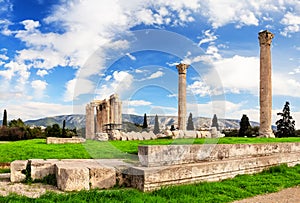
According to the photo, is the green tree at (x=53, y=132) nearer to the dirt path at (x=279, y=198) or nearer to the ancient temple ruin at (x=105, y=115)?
the ancient temple ruin at (x=105, y=115)

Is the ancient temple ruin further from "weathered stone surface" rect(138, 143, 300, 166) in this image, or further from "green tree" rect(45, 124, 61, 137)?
"weathered stone surface" rect(138, 143, 300, 166)

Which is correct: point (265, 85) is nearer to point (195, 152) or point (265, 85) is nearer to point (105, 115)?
point (105, 115)

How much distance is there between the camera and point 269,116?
95.5 ft

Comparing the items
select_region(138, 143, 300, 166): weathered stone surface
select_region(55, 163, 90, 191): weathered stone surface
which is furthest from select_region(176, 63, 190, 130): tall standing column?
select_region(55, 163, 90, 191): weathered stone surface

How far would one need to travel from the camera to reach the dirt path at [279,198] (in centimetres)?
793

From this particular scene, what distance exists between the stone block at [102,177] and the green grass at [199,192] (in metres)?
0.46

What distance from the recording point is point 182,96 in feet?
117

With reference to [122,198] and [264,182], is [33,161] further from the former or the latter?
[264,182]

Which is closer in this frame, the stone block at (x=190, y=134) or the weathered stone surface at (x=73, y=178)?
the weathered stone surface at (x=73, y=178)

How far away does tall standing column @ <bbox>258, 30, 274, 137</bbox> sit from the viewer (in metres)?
29.1

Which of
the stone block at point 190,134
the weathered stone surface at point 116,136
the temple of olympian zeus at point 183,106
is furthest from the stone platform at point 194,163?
the temple of olympian zeus at point 183,106

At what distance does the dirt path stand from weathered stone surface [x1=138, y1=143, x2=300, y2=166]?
6.45 feet

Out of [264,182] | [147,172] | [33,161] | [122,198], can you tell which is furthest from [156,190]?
[264,182]

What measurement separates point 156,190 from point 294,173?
21.8ft
